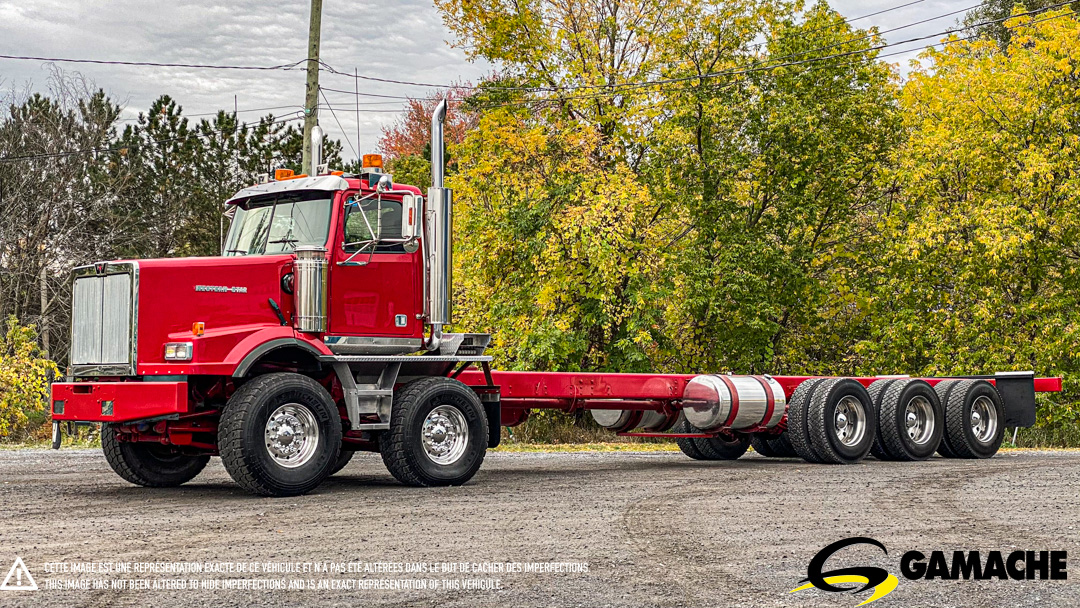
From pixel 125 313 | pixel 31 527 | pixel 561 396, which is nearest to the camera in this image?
pixel 31 527

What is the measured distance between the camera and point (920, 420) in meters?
16.0

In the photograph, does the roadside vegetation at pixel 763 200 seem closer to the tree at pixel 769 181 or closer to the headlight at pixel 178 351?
the tree at pixel 769 181

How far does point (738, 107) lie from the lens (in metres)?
26.2

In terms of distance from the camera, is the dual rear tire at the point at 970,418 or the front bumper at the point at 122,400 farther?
the dual rear tire at the point at 970,418

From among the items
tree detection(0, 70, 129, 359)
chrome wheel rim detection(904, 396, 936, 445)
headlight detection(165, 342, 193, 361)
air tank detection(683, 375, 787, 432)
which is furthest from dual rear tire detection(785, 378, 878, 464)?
tree detection(0, 70, 129, 359)

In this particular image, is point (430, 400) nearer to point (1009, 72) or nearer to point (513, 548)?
point (513, 548)

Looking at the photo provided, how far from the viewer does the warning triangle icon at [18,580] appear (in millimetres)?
6160

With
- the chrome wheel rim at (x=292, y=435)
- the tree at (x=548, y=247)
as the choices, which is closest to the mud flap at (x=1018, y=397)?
the tree at (x=548, y=247)

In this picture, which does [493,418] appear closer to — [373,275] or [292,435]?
[373,275]

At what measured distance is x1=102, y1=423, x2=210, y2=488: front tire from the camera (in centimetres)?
1162

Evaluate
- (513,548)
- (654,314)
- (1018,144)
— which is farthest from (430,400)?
(1018,144)

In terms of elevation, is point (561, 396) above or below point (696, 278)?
below

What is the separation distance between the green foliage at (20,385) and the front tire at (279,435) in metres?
11.4

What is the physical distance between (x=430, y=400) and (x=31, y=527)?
4.04m
